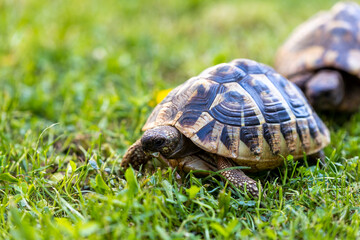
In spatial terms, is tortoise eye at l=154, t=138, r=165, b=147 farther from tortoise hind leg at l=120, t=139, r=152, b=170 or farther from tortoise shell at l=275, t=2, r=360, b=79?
tortoise shell at l=275, t=2, r=360, b=79

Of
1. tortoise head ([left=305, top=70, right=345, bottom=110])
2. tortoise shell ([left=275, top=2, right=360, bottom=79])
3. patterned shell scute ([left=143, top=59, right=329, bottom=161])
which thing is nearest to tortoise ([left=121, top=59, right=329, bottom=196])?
patterned shell scute ([left=143, top=59, right=329, bottom=161])

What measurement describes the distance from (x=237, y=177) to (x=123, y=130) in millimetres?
1146

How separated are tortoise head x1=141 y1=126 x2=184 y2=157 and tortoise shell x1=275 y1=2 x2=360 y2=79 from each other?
2244mm

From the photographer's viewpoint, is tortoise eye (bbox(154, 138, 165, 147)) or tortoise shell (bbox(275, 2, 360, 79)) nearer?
tortoise eye (bbox(154, 138, 165, 147))

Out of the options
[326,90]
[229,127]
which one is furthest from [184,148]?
[326,90]

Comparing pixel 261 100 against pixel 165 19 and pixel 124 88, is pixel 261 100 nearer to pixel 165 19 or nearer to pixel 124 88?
pixel 124 88

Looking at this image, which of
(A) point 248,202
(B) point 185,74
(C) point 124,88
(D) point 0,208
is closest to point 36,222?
(D) point 0,208

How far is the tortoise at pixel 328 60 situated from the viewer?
3627 millimetres

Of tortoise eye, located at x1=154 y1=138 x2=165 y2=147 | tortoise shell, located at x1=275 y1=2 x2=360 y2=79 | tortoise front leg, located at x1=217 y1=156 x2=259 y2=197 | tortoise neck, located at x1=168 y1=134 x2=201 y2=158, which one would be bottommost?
tortoise front leg, located at x1=217 y1=156 x2=259 y2=197

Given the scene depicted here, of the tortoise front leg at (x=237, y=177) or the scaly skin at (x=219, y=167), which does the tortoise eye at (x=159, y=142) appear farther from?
the tortoise front leg at (x=237, y=177)

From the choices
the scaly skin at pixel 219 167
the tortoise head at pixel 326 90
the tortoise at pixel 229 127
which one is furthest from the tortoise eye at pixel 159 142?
the tortoise head at pixel 326 90

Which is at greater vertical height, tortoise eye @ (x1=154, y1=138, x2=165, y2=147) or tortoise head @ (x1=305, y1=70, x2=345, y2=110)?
tortoise eye @ (x1=154, y1=138, x2=165, y2=147)

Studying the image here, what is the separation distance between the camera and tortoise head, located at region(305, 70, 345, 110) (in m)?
3.53

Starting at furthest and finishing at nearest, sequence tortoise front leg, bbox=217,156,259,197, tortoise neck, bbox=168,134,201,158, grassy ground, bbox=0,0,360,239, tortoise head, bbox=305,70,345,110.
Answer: tortoise head, bbox=305,70,345,110
tortoise neck, bbox=168,134,201,158
tortoise front leg, bbox=217,156,259,197
grassy ground, bbox=0,0,360,239
